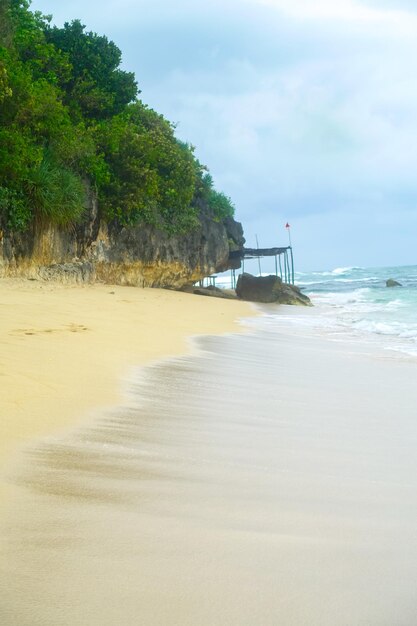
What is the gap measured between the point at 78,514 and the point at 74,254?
17479mm

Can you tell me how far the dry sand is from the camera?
343 cm

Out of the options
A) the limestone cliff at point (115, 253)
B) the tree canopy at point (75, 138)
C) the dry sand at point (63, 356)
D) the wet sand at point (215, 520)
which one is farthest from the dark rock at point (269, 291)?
the wet sand at point (215, 520)

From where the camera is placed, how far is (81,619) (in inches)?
61.8

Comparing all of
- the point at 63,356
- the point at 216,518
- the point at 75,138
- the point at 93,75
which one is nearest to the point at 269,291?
the point at 93,75

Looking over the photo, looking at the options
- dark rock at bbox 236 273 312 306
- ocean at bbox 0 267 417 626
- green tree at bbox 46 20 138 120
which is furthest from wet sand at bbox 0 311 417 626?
dark rock at bbox 236 273 312 306

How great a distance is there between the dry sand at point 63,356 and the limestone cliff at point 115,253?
6.28 m

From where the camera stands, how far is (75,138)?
18047 millimetres

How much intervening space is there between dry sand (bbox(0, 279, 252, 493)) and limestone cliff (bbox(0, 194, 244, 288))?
6.28 meters

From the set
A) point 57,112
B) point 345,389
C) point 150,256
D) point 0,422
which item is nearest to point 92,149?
point 57,112

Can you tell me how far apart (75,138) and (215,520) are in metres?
17.1

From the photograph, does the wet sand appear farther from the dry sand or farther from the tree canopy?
the tree canopy

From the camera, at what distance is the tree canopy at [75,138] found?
621 inches

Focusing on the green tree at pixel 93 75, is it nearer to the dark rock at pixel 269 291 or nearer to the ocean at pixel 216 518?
the dark rock at pixel 269 291

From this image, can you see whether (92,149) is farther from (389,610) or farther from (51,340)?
(389,610)
